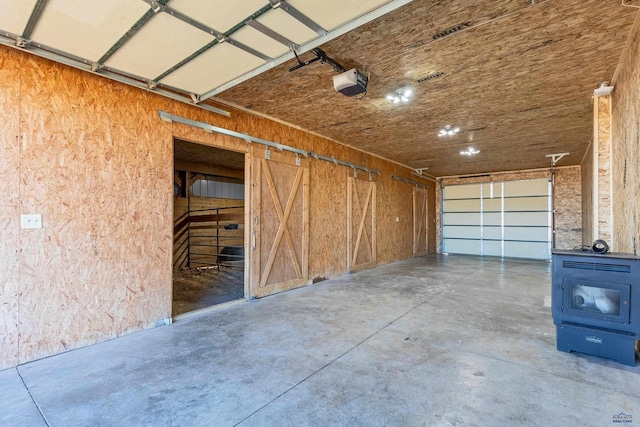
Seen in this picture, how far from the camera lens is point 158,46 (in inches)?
99.8

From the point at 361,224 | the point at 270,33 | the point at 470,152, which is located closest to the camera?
the point at 270,33

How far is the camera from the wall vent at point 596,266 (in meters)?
2.46

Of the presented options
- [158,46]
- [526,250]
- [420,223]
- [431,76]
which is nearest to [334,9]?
[158,46]

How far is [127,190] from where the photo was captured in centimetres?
320

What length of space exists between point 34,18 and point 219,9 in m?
1.37

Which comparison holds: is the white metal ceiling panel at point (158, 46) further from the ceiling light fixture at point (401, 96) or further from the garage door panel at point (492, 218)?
the garage door panel at point (492, 218)

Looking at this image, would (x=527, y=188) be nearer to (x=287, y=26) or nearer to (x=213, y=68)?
(x=287, y=26)

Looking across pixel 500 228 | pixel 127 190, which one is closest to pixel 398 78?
pixel 127 190

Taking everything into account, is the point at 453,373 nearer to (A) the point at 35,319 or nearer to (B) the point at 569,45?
(B) the point at 569,45

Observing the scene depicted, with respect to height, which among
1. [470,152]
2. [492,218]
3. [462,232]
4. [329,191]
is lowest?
[462,232]

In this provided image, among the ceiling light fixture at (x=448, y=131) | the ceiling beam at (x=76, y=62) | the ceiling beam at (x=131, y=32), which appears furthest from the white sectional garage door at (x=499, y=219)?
the ceiling beam at (x=131, y=32)

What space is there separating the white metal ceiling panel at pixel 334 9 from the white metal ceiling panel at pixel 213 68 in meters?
0.81

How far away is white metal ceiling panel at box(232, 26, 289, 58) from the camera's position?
7.82 feet

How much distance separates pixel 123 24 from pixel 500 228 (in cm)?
1114
